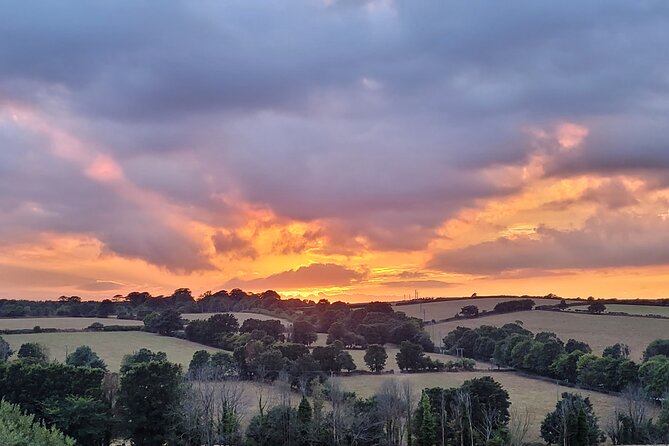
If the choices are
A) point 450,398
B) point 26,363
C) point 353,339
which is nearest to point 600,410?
point 450,398

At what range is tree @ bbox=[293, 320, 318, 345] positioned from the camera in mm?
133025

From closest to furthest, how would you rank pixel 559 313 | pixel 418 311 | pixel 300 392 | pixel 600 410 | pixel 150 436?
1. pixel 150 436
2. pixel 600 410
3. pixel 300 392
4. pixel 559 313
5. pixel 418 311

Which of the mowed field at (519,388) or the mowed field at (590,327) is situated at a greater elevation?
the mowed field at (590,327)

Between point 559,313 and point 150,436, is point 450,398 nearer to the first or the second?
point 150,436

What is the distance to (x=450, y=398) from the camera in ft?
279

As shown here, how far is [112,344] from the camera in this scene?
12588 cm

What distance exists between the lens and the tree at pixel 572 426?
76.4 meters

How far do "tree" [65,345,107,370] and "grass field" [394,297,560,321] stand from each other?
8044 centimetres

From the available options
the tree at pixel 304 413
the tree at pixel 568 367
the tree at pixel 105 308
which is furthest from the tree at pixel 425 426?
the tree at pixel 105 308

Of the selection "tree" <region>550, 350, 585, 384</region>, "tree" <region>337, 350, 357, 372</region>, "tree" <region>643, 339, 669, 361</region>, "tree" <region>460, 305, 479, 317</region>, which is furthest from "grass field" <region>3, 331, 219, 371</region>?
"tree" <region>643, 339, 669, 361</region>

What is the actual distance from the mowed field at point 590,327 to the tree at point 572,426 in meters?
42.9

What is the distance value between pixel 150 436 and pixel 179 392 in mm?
5113

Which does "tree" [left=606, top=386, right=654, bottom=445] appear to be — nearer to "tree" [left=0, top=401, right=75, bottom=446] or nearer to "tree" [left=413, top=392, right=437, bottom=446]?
"tree" [left=413, top=392, right=437, bottom=446]

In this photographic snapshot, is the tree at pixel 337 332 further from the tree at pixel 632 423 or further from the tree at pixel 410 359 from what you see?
the tree at pixel 632 423
